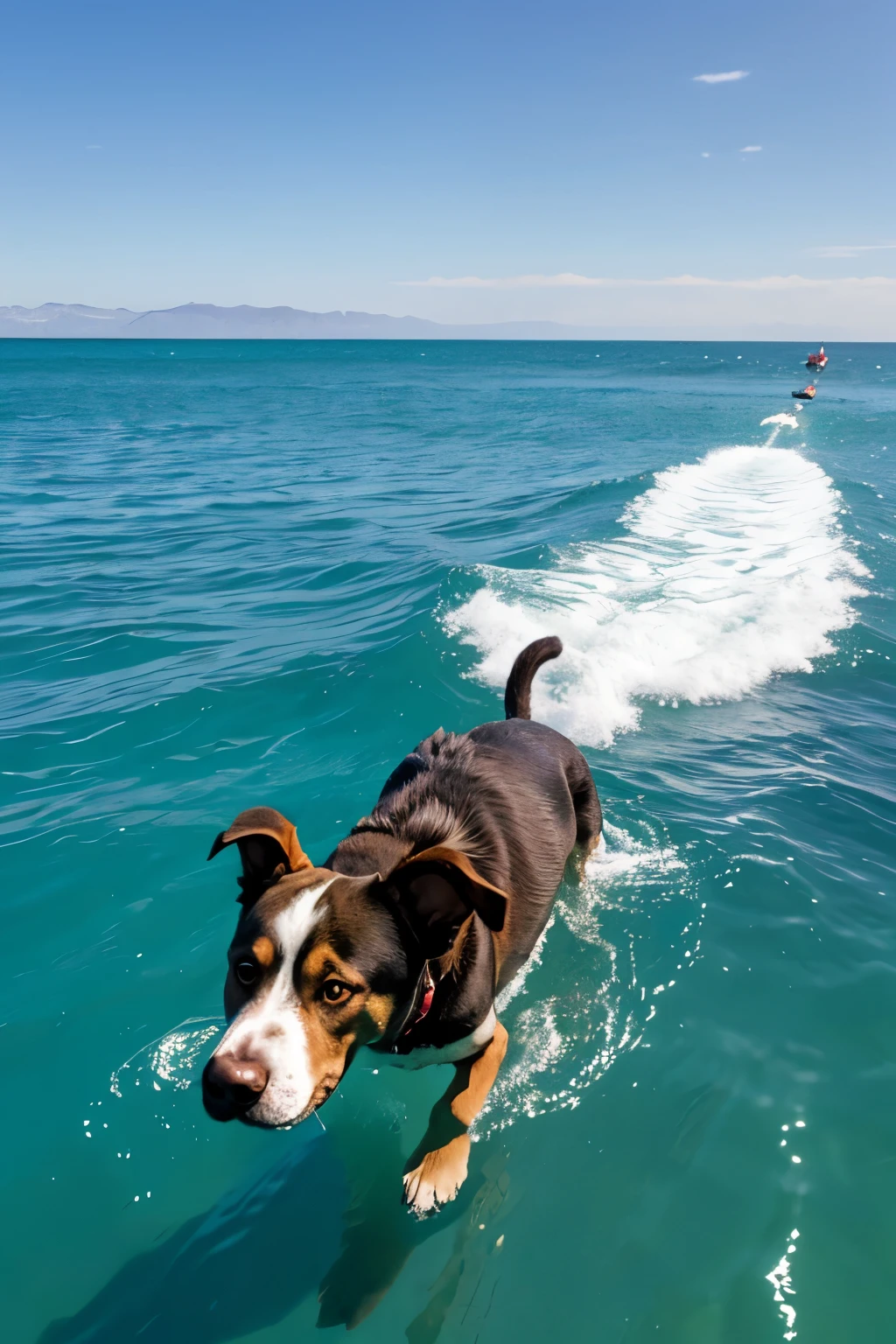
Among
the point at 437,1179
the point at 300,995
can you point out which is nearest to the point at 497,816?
the point at 437,1179

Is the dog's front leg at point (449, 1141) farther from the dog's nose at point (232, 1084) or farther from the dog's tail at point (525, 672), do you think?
the dog's tail at point (525, 672)

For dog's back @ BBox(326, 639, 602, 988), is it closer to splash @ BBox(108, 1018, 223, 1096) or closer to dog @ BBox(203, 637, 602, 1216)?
dog @ BBox(203, 637, 602, 1216)

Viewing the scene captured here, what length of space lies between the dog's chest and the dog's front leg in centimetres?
9

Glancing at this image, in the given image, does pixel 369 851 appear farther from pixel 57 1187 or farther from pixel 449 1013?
pixel 57 1187

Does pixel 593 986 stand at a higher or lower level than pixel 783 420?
lower

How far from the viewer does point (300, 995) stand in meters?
2.77

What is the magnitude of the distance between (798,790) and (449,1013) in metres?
4.75

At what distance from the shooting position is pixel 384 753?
26.4 feet

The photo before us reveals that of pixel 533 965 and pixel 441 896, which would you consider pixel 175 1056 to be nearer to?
pixel 533 965

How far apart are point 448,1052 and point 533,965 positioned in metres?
1.65

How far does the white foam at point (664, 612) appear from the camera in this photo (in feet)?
30.2

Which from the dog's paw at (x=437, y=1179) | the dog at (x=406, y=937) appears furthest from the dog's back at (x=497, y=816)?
the dog's paw at (x=437, y=1179)

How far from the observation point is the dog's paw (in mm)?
3609

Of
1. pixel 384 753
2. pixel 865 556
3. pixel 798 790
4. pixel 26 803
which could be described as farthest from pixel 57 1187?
pixel 865 556
